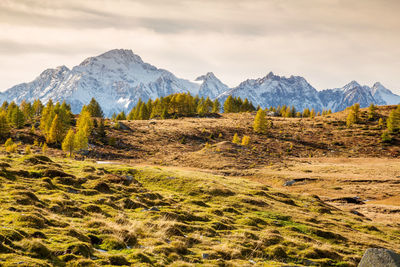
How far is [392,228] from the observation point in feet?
89.8

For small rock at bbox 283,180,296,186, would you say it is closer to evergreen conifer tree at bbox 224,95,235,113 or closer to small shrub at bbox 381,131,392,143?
small shrub at bbox 381,131,392,143

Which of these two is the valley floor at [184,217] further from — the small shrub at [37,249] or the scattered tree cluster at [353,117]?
the scattered tree cluster at [353,117]

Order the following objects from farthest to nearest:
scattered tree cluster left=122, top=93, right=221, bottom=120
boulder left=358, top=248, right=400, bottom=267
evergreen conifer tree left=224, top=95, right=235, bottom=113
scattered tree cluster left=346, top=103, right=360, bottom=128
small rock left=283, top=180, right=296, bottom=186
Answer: evergreen conifer tree left=224, top=95, right=235, bottom=113, scattered tree cluster left=122, top=93, right=221, bottom=120, scattered tree cluster left=346, top=103, right=360, bottom=128, small rock left=283, top=180, right=296, bottom=186, boulder left=358, top=248, right=400, bottom=267

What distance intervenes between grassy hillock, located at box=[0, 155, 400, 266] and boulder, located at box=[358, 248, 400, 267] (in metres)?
4.17

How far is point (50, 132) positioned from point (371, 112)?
124 metres

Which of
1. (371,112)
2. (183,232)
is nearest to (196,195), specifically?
(183,232)

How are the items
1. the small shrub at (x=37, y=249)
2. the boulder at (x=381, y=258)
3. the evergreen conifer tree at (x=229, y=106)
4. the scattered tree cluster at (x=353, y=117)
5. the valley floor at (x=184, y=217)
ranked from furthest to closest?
the evergreen conifer tree at (x=229, y=106), the scattered tree cluster at (x=353, y=117), the valley floor at (x=184, y=217), the boulder at (x=381, y=258), the small shrub at (x=37, y=249)

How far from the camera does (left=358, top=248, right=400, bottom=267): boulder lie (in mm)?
9866

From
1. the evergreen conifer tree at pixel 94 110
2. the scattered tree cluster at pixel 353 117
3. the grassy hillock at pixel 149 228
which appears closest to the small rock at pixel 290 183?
the grassy hillock at pixel 149 228

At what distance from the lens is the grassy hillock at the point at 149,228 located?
10.8m

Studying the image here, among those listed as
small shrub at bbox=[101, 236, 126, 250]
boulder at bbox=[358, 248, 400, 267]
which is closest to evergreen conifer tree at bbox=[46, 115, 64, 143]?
small shrub at bbox=[101, 236, 126, 250]

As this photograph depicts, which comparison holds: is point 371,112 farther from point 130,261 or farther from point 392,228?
point 130,261

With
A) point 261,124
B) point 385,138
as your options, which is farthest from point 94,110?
point 385,138

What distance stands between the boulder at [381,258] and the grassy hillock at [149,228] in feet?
13.7
